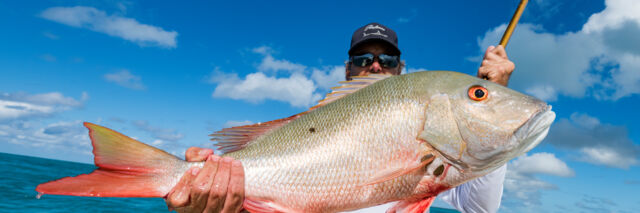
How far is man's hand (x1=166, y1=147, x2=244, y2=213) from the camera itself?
2.06 meters

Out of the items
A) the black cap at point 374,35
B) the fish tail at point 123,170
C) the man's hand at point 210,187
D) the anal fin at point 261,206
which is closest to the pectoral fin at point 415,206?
the anal fin at point 261,206

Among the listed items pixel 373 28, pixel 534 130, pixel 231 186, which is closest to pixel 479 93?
pixel 534 130

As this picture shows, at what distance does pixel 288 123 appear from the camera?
2197mm

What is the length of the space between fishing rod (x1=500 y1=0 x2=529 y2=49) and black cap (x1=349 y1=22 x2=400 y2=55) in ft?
5.65

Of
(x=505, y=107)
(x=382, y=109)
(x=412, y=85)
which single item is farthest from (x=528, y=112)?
(x=382, y=109)

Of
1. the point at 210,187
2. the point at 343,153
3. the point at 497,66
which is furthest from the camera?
the point at 497,66

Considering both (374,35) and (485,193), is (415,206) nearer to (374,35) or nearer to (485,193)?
(485,193)

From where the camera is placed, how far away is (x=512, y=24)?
107 inches

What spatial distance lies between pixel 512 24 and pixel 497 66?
19.8 inches

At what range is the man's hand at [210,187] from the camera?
6.75 ft

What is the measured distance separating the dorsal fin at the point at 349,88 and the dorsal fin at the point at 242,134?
0.69 ft

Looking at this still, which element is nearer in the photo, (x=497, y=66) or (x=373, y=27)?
(x=497, y=66)

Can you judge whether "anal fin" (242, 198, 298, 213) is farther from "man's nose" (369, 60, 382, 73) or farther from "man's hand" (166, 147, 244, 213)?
"man's nose" (369, 60, 382, 73)

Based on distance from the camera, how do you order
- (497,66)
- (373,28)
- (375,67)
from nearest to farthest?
(497,66)
(375,67)
(373,28)
